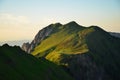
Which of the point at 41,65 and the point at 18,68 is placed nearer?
the point at 18,68

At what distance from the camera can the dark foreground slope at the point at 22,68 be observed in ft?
473

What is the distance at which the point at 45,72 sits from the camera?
591ft

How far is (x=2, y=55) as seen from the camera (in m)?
161

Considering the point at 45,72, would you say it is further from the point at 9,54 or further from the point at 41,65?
the point at 9,54

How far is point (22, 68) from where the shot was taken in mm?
161125

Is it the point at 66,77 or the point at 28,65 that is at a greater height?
the point at 28,65

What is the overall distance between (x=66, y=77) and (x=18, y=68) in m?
51.0

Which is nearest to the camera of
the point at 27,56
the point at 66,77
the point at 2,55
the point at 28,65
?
the point at 2,55

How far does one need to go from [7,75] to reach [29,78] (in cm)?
1929

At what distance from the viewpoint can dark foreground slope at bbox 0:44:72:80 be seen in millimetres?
144125

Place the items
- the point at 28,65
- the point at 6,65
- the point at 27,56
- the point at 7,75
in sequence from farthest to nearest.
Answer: the point at 27,56 → the point at 28,65 → the point at 6,65 → the point at 7,75

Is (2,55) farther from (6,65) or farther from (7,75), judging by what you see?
(7,75)

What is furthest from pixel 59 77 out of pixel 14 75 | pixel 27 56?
pixel 14 75

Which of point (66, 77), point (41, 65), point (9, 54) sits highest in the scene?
point (9, 54)
